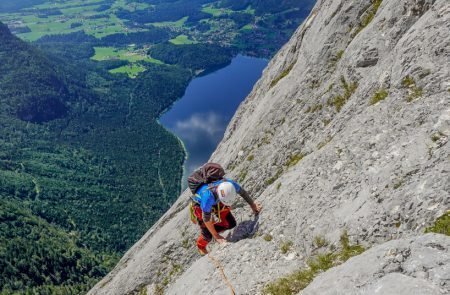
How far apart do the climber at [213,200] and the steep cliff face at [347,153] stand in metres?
0.69

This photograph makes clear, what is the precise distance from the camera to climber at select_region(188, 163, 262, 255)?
621 inches

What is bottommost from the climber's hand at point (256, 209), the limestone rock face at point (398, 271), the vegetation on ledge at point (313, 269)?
the climber's hand at point (256, 209)

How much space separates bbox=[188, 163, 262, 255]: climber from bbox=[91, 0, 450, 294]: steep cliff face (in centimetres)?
69

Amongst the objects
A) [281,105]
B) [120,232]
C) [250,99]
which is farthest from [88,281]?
[281,105]

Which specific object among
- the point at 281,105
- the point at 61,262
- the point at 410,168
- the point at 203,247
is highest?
the point at 410,168

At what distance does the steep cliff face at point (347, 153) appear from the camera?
11719 millimetres

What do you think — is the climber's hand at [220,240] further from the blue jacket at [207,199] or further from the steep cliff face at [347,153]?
the blue jacket at [207,199]

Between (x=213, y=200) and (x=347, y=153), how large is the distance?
5000 millimetres

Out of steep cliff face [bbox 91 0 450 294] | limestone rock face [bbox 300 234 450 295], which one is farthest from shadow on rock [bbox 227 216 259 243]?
limestone rock face [bbox 300 234 450 295]

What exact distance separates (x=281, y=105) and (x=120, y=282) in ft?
44.9

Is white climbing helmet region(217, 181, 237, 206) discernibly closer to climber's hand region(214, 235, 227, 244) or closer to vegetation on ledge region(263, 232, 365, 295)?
→ climber's hand region(214, 235, 227, 244)

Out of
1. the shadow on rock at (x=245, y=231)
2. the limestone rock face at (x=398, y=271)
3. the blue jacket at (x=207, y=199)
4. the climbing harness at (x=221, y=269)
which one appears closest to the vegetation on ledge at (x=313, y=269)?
the limestone rock face at (x=398, y=271)

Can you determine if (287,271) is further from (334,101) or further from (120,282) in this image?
(120,282)

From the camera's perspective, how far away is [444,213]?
33.4 ft
